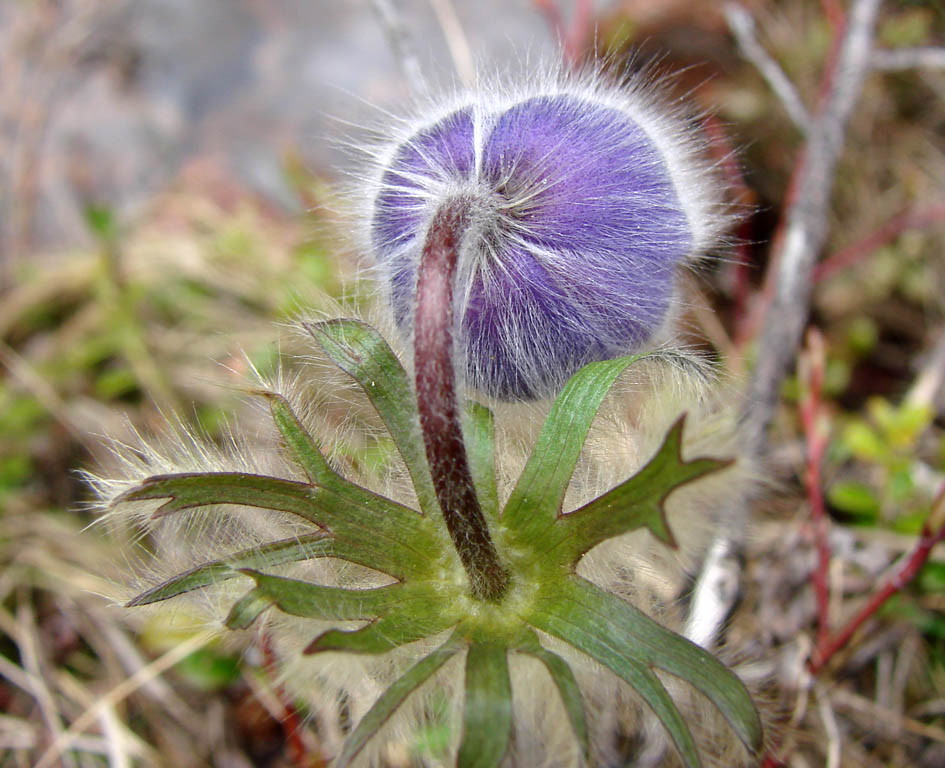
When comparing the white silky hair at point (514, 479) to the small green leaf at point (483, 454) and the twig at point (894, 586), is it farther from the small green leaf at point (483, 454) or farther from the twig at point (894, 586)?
the twig at point (894, 586)

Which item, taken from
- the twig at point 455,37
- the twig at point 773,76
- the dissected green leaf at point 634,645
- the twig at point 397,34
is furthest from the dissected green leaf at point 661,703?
the twig at point 455,37

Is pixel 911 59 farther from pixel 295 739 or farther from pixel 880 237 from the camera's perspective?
pixel 295 739

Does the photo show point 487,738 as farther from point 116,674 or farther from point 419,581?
point 116,674

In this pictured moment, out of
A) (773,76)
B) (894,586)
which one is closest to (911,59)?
(773,76)

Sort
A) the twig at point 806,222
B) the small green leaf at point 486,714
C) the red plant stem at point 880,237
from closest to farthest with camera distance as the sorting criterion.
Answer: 1. the small green leaf at point 486,714
2. the twig at point 806,222
3. the red plant stem at point 880,237

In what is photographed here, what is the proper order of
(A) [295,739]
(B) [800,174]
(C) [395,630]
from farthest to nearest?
1. (B) [800,174]
2. (A) [295,739]
3. (C) [395,630]

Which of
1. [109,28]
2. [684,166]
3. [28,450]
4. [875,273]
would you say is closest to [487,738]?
[684,166]
